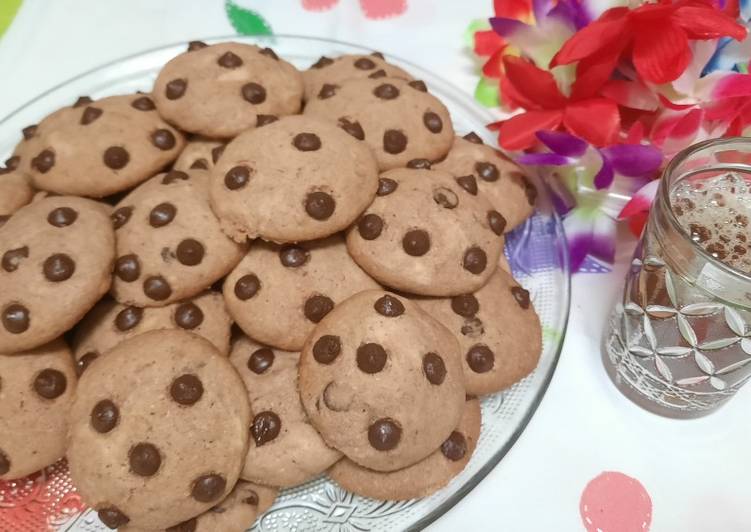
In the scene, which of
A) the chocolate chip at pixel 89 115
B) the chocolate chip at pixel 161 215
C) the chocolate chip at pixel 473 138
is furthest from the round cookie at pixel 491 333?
the chocolate chip at pixel 89 115

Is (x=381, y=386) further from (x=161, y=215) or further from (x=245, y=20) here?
(x=245, y=20)

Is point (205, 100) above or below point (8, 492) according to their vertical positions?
above

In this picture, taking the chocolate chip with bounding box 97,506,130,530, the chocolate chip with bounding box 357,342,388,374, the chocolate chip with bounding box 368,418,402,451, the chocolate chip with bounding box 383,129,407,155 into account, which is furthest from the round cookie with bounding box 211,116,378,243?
the chocolate chip with bounding box 97,506,130,530

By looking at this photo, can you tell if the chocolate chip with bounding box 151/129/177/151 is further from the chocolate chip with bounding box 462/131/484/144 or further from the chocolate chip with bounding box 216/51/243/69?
the chocolate chip with bounding box 462/131/484/144

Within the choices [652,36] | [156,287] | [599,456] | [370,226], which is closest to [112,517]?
[156,287]

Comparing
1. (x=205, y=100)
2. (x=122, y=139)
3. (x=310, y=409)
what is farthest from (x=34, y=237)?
(x=310, y=409)

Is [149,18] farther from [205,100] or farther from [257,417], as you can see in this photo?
[257,417]

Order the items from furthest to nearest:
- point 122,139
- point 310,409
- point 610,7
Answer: point 610,7 → point 122,139 → point 310,409
